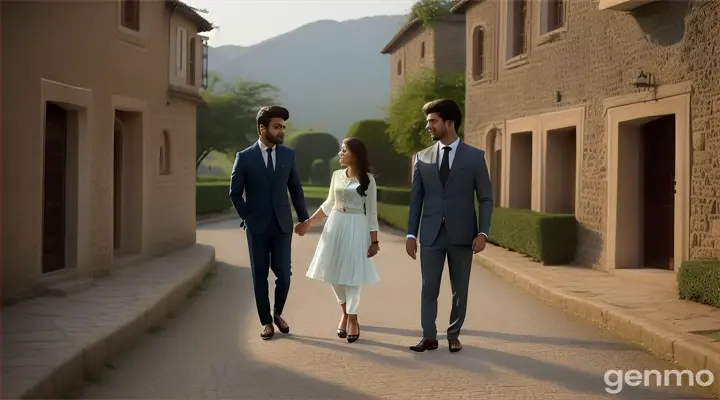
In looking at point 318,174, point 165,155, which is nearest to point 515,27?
point 165,155

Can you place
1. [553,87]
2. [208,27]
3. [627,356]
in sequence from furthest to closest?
[208,27]
[553,87]
[627,356]

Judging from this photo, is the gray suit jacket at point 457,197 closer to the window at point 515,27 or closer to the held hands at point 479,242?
the held hands at point 479,242

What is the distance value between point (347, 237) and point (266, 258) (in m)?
0.78

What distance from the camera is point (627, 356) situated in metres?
6.81

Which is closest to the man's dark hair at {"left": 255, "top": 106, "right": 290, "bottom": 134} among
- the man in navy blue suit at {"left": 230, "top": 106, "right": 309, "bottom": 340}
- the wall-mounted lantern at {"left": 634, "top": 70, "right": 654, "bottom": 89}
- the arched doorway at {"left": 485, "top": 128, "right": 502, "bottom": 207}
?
the man in navy blue suit at {"left": 230, "top": 106, "right": 309, "bottom": 340}

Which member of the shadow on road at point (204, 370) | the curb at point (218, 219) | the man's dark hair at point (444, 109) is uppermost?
the man's dark hair at point (444, 109)

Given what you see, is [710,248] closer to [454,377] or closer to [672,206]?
[672,206]

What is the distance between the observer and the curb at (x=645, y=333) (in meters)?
6.09

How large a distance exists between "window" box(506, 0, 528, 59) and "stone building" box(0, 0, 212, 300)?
22.5ft

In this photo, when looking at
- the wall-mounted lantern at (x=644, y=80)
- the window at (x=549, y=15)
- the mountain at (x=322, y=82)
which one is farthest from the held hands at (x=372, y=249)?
the mountain at (x=322, y=82)

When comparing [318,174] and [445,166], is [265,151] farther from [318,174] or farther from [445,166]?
[318,174]

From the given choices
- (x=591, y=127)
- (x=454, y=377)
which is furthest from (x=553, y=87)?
(x=454, y=377)

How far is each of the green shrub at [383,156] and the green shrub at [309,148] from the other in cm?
2169

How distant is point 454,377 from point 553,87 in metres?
10.1
